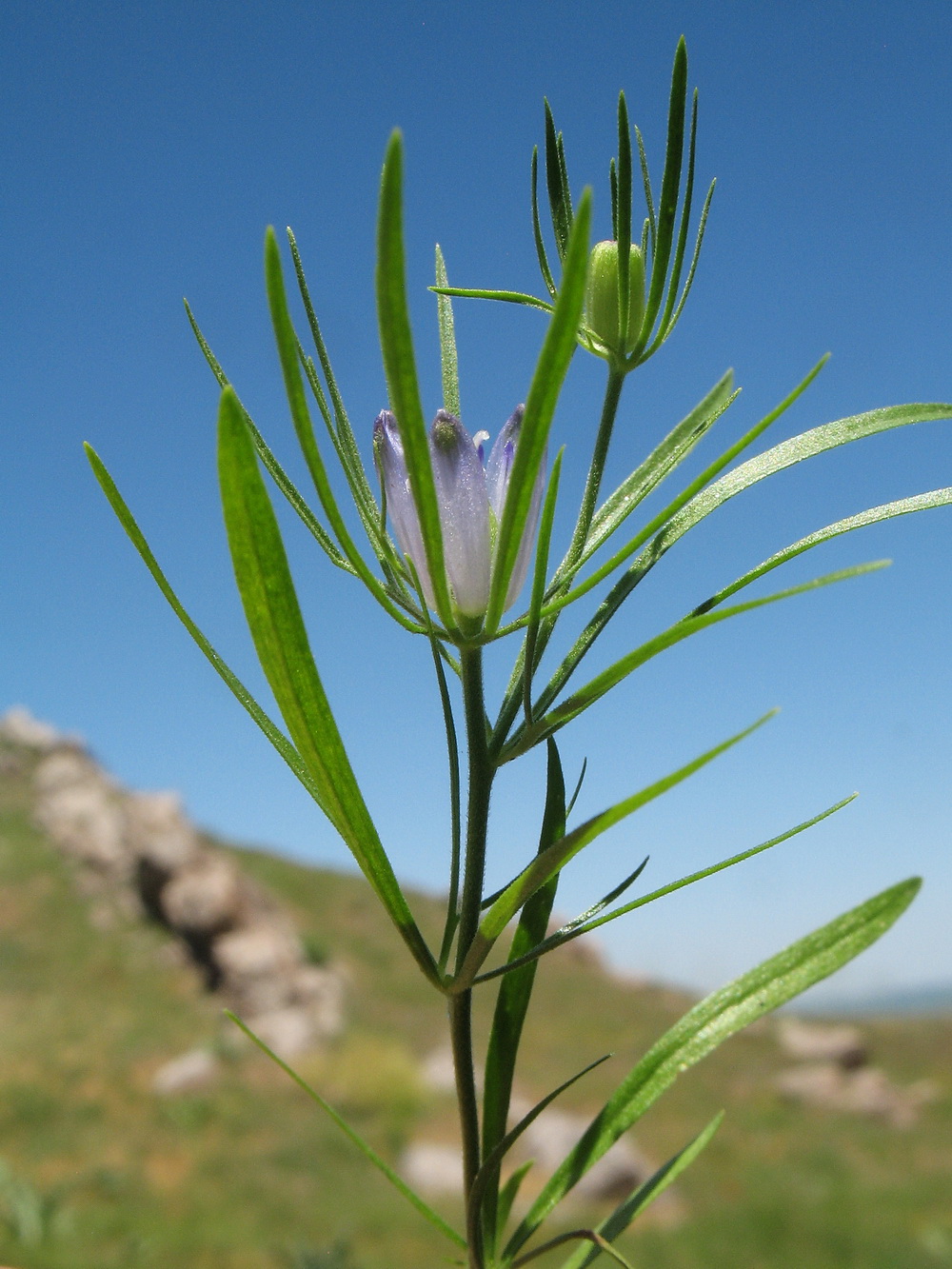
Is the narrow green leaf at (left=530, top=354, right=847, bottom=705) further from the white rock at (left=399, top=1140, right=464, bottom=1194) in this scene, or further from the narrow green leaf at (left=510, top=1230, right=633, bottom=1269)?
the white rock at (left=399, top=1140, right=464, bottom=1194)

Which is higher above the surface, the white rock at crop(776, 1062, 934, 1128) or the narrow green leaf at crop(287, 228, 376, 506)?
the white rock at crop(776, 1062, 934, 1128)

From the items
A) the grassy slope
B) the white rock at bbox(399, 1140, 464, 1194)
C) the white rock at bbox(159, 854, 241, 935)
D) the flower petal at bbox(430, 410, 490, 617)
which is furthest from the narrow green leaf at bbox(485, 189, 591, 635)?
the white rock at bbox(159, 854, 241, 935)

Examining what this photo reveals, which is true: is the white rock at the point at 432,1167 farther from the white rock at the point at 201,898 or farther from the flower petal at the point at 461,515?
the flower petal at the point at 461,515

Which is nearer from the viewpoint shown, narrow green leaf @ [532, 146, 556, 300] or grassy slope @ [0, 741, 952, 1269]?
narrow green leaf @ [532, 146, 556, 300]

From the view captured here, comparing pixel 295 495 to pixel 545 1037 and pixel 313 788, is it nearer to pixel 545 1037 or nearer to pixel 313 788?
pixel 313 788

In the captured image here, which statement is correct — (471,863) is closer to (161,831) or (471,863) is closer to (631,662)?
(631,662)

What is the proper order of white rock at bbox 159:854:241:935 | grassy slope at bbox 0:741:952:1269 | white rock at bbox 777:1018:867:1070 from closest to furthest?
grassy slope at bbox 0:741:952:1269 < white rock at bbox 159:854:241:935 < white rock at bbox 777:1018:867:1070

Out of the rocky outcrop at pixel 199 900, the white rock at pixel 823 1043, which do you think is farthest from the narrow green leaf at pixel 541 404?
the white rock at pixel 823 1043

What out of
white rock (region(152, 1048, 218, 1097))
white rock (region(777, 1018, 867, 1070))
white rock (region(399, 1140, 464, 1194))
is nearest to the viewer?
white rock (region(399, 1140, 464, 1194))
